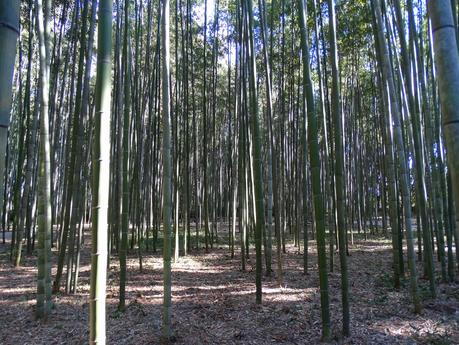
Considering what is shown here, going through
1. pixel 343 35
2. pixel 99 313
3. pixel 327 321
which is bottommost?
pixel 327 321

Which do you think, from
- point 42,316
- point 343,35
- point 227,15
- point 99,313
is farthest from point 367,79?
point 99,313

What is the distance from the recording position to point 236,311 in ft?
12.1

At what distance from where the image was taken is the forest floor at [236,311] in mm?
3109

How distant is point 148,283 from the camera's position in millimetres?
4926

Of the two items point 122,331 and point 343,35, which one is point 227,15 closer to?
point 343,35

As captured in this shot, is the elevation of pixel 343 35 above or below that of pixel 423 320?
above

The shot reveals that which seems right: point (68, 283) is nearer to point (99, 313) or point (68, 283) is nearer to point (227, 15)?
point (99, 313)

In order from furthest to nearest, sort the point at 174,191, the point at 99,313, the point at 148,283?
1. the point at 174,191
2. the point at 148,283
3. the point at 99,313

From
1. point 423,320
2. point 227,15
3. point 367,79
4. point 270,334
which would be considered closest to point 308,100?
point 270,334

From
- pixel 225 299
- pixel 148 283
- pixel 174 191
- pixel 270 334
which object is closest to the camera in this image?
pixel 270 334

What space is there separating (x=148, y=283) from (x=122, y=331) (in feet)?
5.38

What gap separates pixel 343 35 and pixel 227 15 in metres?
3.79

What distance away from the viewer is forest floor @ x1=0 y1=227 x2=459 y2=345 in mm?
3109

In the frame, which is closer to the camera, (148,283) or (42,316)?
(42,316)
